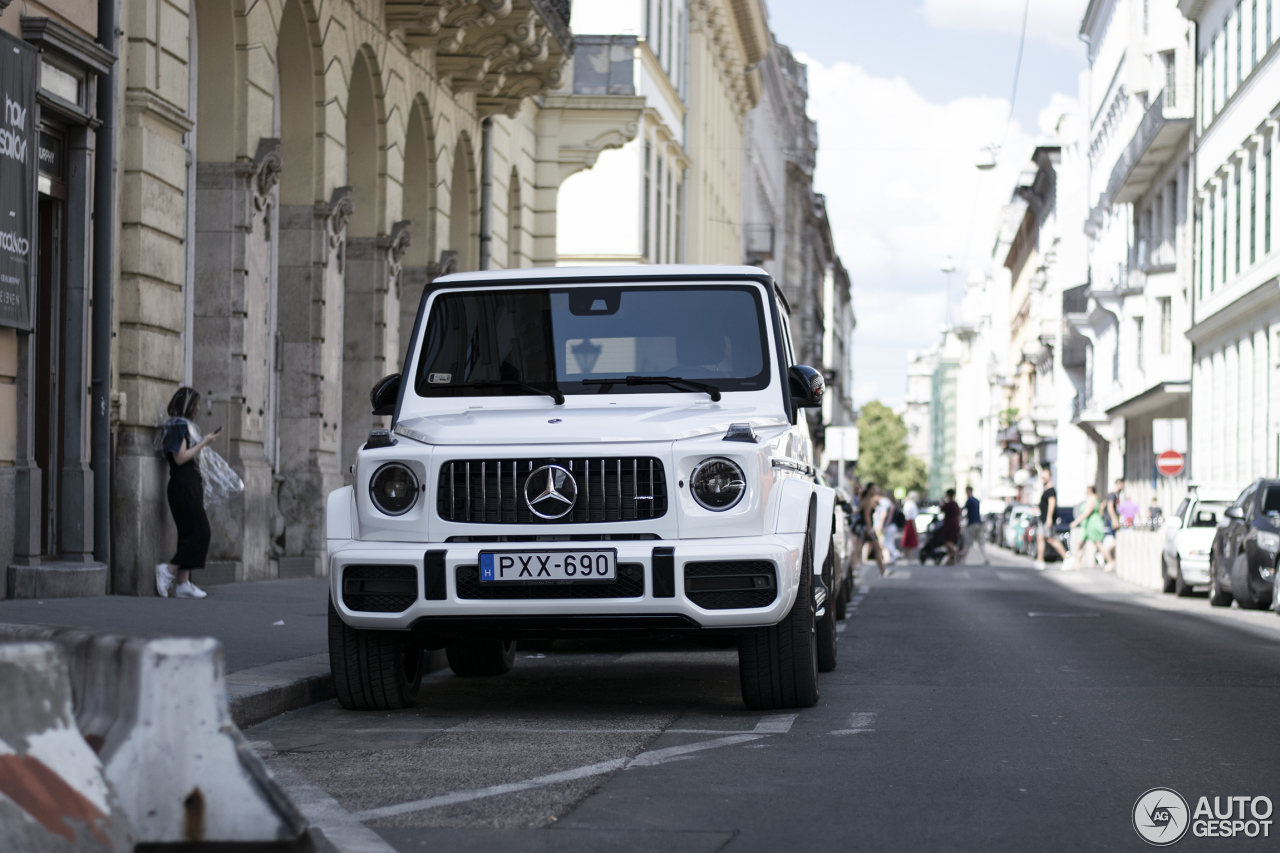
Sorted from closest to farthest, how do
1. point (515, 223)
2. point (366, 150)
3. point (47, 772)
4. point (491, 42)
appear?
point (47, 772), point (366, 150), point (491, 42), point (515, 223)

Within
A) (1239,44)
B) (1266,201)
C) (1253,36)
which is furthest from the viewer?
(1239,44)

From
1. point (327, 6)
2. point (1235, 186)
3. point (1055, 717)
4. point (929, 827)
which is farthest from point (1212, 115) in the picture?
point (929, 827)

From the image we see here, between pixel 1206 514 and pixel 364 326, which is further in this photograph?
pixel 1206 514

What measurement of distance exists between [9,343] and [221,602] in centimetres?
254

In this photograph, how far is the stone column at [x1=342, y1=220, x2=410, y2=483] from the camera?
2216 centimetres

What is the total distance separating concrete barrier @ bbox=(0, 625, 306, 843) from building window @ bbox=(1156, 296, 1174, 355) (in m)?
52.2

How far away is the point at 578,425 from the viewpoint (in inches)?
341

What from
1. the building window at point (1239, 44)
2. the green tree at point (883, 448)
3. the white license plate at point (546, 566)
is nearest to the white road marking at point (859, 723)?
the white license plate at point (546, 566)

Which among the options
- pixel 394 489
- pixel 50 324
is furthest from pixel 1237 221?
pixel 394 489

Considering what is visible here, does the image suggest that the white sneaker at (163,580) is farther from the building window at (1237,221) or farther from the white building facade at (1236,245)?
the building window at (1237,221)

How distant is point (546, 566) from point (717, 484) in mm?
841

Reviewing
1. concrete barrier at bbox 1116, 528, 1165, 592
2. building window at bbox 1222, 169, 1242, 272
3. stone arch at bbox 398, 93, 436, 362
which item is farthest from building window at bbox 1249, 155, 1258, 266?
stone arch at bbox 398, 93, 436, 362

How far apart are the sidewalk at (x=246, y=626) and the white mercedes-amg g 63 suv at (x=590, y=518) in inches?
16.6

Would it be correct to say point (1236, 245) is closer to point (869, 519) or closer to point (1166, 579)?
point (869, 519)
